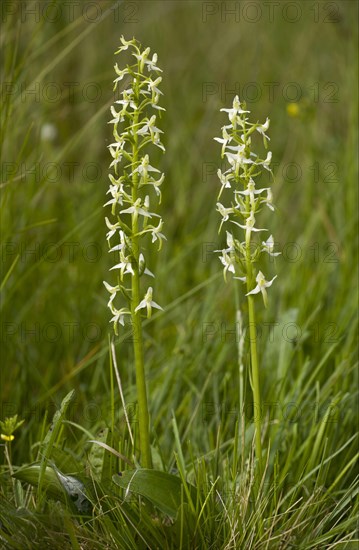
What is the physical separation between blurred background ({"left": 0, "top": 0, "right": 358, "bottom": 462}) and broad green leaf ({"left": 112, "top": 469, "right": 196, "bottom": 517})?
542 mm

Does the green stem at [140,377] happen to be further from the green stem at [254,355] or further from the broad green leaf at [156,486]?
the green stem at [254,355]

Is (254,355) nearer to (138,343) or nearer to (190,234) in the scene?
(138,343)

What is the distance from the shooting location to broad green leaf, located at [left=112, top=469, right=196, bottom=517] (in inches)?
70.2

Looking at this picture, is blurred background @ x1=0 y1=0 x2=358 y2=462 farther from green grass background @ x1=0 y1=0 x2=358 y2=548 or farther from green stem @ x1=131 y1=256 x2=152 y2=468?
green stem @ x1=131 y1=256 x2=152 y2=468

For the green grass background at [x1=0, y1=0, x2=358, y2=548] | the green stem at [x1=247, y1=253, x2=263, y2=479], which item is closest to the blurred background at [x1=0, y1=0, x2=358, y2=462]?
the green grass background at [x1=0, y1=0, x2=358, y2=548]

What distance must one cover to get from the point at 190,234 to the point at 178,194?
56 cm

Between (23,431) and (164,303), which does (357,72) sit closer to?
(164,303)

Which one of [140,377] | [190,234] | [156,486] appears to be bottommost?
[156,486]

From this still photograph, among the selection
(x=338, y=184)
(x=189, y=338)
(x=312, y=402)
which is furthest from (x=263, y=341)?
(x=338, y=184)

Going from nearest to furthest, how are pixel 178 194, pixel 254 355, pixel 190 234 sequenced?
Answer: 1. pixel 254 355
2. pixel 190 234
3. pixel 178 194

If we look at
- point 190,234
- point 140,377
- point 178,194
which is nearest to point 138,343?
point 140,377

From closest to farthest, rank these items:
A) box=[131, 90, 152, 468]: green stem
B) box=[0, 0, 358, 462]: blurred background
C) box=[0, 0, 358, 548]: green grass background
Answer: box=[131, 90, 152, 468]: green stem < box=[0, 0, 358, 548]: green grass background < box=[0, 0, 358, 462]: blurred background

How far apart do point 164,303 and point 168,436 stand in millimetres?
1016

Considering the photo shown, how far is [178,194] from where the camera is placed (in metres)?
4.47
